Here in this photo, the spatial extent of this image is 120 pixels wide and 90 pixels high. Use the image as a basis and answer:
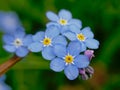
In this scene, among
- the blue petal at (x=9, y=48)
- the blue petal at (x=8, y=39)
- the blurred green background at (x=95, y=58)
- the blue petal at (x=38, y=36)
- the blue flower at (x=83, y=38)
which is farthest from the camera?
the blurred green background at (x=95, y=58)

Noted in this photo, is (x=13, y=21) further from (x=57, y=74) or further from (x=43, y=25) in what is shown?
(x=57, y=74)

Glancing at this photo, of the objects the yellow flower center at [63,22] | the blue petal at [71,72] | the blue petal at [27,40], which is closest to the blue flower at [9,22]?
the blue petal at [27,40]

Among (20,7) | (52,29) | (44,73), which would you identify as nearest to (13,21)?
(20,7)

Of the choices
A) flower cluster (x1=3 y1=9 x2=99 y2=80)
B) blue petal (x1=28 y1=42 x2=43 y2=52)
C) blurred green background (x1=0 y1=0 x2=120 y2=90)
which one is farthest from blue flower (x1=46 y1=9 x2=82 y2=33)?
blurred green background (x1=0 y1=0 x2=120 y2=90)

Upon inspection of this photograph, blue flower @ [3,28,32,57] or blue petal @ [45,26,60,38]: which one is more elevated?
blue petal @ [45,26,60,38]

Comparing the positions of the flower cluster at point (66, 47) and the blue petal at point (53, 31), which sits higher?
the blue petal at point (53, 31)

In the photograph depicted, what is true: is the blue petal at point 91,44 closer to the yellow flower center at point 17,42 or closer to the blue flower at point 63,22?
the blue flower at point 63,22

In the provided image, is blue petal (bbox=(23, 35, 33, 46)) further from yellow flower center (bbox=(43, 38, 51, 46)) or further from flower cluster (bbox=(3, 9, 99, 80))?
yellow flower center (bbox=(43, 38, 51, 46))

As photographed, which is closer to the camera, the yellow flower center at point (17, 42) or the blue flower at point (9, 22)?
the yellow flower center at point (17, 42)

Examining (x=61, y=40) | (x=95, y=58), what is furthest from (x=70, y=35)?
(x=95, y=58)
